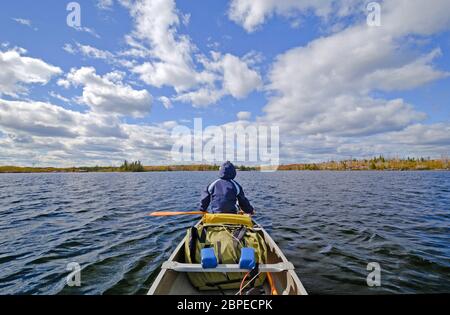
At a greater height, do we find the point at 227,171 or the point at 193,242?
the point at 227,171

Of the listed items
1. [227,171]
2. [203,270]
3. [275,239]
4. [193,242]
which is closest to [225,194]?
[227,171]

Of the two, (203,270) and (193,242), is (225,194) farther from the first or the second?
(203,270)

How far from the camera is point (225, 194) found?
24.1ft

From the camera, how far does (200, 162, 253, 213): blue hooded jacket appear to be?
734 cm

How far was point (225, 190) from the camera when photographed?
7367 millimetres

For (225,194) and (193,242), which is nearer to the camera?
(193,242)

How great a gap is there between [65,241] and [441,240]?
649 inches

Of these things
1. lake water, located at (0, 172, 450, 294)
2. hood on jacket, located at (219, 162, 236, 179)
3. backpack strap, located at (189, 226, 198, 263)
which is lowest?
lake water, located at (0, 172, 450, 294)

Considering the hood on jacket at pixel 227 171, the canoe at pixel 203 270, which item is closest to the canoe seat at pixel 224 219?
the canoe at pixel 203 270

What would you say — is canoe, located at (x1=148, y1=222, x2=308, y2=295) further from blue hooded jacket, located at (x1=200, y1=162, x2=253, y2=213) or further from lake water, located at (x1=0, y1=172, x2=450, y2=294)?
blue hooded jacket, located at (x1=200, y1=162, x2=253, y2=213)

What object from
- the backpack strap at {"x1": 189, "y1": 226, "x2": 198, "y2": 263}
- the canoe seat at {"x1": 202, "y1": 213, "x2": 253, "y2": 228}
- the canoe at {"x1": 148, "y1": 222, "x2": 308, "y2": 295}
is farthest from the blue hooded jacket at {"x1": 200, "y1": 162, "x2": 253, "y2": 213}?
the canoe at {"x1": 148, "y1": 222, "x2": 308, "y2": 295}

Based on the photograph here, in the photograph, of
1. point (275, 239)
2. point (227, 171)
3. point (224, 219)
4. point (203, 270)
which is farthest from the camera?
point (275, 239)
